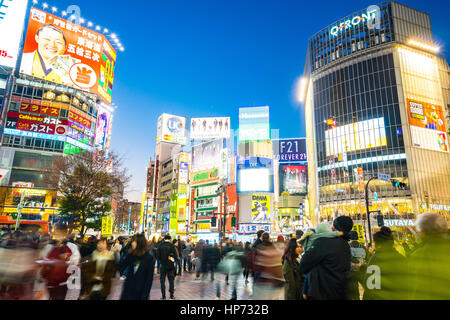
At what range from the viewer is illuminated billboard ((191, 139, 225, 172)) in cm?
7106

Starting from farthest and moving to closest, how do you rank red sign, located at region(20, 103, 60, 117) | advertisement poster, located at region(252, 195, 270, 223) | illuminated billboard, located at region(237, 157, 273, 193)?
advertisement poster, located at region(252, 195, 270, 223) → illuminated billboard, located at region(237, 157, 273, 193) → red sign, located at region(20, 103, 60, 117)

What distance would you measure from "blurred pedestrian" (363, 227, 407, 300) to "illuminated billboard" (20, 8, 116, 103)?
52323 millimetres

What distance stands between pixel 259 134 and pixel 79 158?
45.8m

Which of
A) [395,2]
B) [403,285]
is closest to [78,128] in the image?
[403,285]

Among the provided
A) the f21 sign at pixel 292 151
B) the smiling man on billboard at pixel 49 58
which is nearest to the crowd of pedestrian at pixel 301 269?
the smiling man on billboard at pixel 49 58

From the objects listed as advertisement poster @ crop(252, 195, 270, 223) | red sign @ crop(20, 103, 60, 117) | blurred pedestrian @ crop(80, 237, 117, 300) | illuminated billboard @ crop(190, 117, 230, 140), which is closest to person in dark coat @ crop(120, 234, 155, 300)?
blurred pedestrian @ crop(80, 237, 117, 300)

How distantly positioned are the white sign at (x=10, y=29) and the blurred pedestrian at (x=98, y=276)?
41.9 m

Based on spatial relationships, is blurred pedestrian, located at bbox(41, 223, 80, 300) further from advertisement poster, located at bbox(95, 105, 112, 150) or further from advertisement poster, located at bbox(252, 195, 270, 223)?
advertisement poster, located at bbox(95, 105, 112, 150)

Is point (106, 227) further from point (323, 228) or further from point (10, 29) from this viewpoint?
point (10, 29)

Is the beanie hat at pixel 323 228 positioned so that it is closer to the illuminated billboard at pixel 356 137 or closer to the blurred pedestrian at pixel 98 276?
the blurred pedestrian at pixel 98 276

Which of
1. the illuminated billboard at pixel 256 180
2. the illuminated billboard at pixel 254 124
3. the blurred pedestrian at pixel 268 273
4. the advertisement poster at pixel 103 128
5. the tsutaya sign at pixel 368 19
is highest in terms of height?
the tsutaya sign at pixel 368 19

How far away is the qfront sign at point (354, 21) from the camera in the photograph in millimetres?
62594
